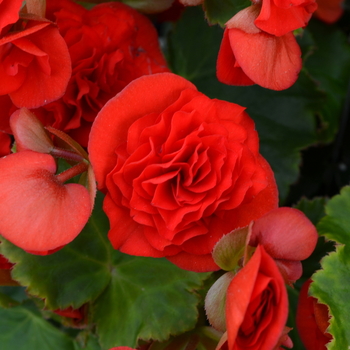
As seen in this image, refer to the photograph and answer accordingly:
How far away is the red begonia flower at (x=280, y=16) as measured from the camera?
1.71 feet

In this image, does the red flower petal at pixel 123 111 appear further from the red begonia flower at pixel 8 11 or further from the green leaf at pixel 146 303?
the green leaf at pixel 146 303

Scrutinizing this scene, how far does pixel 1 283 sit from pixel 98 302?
156mm

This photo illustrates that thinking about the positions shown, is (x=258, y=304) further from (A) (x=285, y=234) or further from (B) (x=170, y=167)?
(B) (x=170, y=167)

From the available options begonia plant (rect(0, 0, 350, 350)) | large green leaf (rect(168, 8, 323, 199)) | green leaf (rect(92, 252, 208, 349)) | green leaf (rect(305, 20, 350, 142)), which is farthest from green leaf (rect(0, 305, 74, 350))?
green leaf (rect(305, 20, 350, 142))

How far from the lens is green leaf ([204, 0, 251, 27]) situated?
69 cm

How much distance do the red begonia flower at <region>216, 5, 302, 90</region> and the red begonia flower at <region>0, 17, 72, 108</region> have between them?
0.19m

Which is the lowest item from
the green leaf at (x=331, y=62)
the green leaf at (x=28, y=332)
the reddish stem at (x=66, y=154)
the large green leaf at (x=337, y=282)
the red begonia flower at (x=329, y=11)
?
the green leaf at (x=28, y=332)

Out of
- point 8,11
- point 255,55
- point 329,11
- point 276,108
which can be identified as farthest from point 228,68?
point 329,11

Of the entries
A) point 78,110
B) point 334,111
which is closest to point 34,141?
point 78,110

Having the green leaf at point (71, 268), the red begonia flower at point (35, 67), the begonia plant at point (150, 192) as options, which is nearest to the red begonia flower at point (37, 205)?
the begonia plant at point (150, 192)

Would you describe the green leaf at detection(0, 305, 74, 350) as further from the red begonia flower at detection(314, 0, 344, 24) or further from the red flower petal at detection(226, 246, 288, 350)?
the red begonia flower at detection(314, 0, 344, 24)

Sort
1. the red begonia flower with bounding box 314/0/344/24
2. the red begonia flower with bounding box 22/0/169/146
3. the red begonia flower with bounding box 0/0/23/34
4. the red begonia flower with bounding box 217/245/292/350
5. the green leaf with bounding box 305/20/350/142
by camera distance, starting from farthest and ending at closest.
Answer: the green leaf with bounding box 305/20/350/142 < the red begonia flower with bounding box 314/0/344/24 < the red begonia flower with bounding box 22/0/169/146 < the red begonia flower with bounding box 0/0/23/34 < the red begonia flower with bounding box 217/245/292/350

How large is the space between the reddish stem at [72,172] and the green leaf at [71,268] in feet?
0.53

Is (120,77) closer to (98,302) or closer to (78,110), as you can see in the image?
(78,110)
